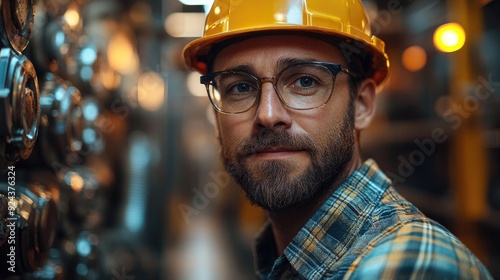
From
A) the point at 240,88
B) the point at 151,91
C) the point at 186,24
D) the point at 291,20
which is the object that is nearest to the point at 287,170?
the point at 240,88

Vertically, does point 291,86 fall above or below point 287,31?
below

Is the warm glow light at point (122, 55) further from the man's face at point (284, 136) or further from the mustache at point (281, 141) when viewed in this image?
the mustache at point (281, 141)

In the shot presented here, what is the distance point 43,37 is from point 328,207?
998mm

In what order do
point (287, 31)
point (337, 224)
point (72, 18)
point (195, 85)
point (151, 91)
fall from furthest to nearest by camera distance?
point (195, 85) < point (151, 91) < point (72, 18) < point (287, 31) < point (337, 224)

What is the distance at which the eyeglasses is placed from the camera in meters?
1.41

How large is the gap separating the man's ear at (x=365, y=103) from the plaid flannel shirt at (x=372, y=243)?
8.1 inches

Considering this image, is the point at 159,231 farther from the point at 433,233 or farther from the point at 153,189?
the point at 433,233

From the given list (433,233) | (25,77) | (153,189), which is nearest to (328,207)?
(433,233)

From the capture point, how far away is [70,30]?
71.4 inches

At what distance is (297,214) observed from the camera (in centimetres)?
150

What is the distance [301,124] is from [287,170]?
0.13 metres

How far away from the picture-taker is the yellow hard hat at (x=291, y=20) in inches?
55.6

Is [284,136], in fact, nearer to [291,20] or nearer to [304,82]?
[304,82]

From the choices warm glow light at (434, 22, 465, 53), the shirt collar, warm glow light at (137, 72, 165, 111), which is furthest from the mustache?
warm glow light at (434, 22, 465, 53)
